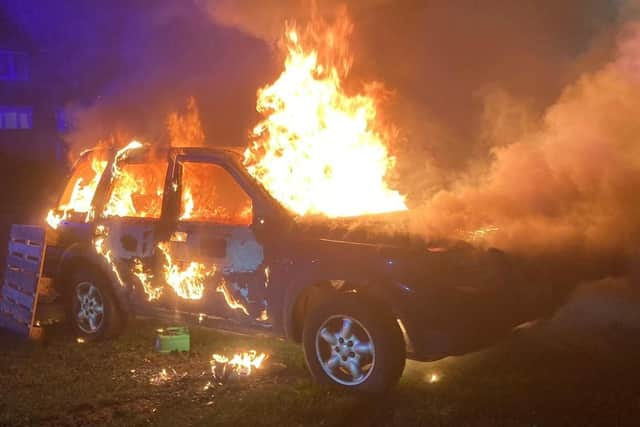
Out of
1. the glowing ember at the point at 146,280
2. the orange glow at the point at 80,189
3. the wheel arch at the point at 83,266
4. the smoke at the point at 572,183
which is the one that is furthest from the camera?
the orange glow at the point at 80,189

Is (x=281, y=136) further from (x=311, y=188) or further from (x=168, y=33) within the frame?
(x=168, y=33)

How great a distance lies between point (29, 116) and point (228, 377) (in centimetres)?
3116

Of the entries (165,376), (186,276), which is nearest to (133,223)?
(186,276)

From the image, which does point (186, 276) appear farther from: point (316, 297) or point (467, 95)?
point (467, 95)

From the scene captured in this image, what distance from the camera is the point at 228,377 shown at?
5504mm

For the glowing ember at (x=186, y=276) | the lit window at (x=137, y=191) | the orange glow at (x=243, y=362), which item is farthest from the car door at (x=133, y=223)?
the orange glow at (x=243, y=362)

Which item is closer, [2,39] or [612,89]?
[612,89]

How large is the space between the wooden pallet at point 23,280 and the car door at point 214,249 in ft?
5.31

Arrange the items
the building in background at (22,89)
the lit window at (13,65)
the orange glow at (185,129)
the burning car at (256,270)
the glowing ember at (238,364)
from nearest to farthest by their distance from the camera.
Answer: the burning car at (256,270), the glowing ember at (238,364), the orange glow at (185,129), the building in background at (22,89), the lit window at (13,65)

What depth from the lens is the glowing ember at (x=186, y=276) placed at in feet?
19.1

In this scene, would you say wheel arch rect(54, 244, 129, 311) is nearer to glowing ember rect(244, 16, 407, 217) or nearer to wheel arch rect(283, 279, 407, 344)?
glowing ember rect(244, 16, 407, 217)

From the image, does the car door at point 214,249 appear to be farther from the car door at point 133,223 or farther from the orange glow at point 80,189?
the orange glow at point 80,189

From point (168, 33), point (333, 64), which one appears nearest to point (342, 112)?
point (333, 64)

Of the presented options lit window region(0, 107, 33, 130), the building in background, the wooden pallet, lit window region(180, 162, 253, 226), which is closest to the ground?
the wooden pallet
